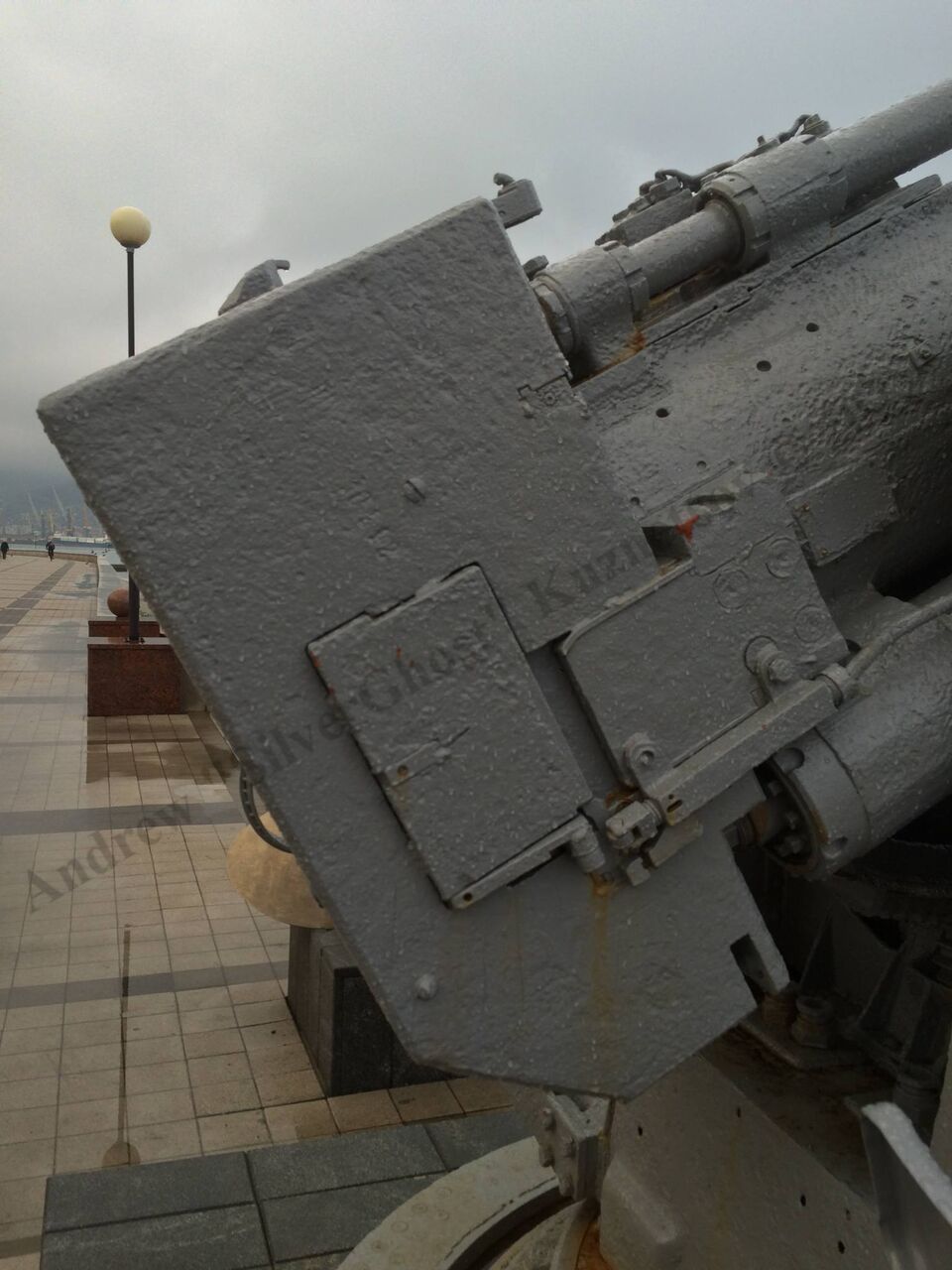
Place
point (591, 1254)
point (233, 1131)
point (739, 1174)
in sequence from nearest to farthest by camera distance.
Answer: point (739, 1174) → point (591, 1254) → point (233, 1131)

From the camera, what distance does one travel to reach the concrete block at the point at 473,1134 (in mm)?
4367

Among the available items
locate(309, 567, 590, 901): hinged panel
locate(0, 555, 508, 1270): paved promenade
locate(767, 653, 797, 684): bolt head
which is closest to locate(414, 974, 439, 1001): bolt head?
locate(309, 567, 590, 901): hinged panel

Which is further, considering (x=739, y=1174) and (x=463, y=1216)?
(x=463, y=1216)

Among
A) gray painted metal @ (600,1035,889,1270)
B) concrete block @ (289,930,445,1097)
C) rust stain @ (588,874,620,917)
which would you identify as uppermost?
rust stain @ (588,874,620,917)

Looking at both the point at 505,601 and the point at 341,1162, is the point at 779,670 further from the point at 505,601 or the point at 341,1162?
the point at 341,1162

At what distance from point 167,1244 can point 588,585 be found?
10.4ft

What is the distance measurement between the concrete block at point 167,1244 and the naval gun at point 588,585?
2.09m

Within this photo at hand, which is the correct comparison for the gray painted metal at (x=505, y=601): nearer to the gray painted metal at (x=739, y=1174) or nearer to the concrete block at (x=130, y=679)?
the gray painted metal at (x=739, y=1174)

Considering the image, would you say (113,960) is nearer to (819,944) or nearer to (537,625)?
(819,944)

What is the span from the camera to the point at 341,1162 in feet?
13.9

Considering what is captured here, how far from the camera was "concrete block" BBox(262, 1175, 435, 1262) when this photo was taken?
382 centimetres

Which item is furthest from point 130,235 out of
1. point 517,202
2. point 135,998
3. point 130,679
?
point 517,202

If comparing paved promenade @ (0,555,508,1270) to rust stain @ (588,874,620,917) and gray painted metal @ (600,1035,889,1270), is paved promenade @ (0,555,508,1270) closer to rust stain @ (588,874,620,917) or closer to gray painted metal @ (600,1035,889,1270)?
gray painted metal @ (600,1035,889,1270)

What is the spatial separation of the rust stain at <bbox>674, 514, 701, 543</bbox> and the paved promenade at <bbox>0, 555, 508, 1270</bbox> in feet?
11.8
